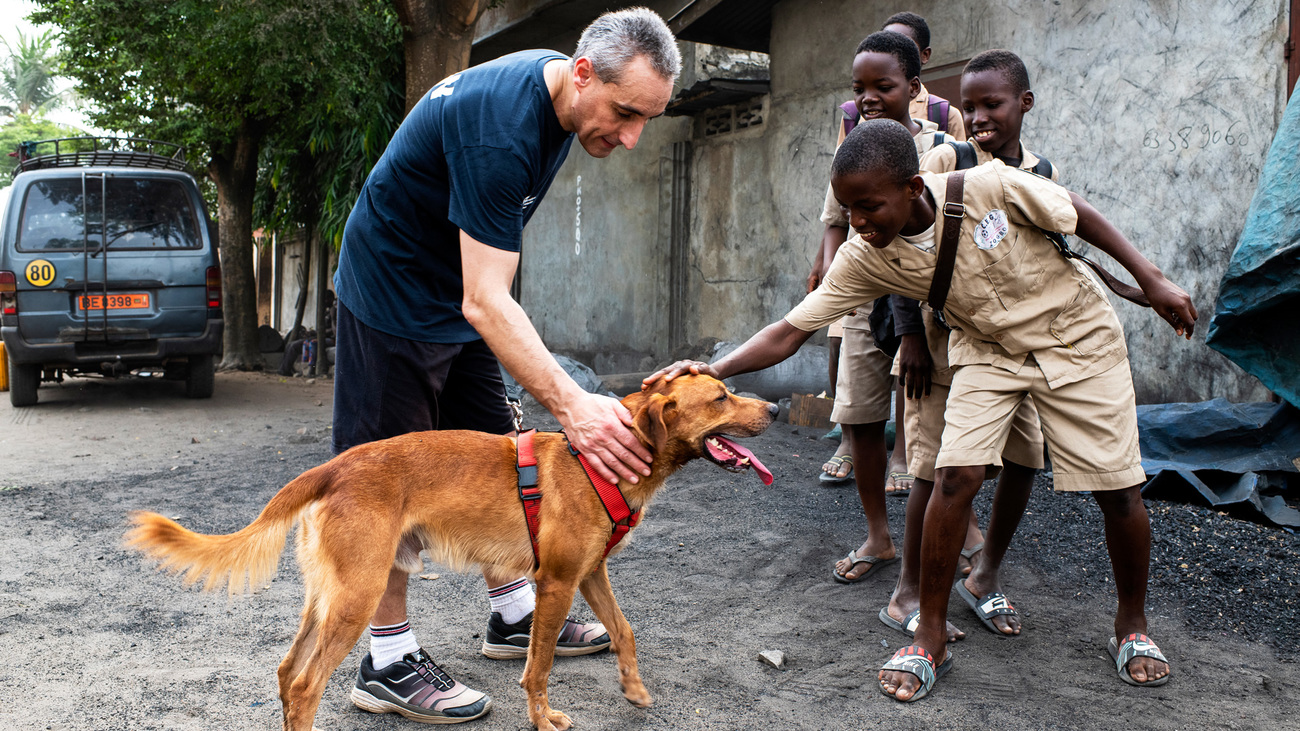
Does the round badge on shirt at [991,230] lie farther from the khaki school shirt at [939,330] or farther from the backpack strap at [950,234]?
the khaki school shirt at [939,330]

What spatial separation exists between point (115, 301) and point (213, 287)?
3.25ft

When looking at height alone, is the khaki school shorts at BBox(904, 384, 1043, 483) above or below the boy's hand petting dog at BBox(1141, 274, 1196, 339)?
below

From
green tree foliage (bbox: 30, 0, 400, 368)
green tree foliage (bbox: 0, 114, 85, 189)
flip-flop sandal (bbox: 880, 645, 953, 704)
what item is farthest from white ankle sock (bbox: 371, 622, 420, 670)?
green tree foliage (bbox: 0, 114, 85, 189)

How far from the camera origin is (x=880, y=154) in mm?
2729

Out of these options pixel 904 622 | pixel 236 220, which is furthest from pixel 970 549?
pixel 236 220

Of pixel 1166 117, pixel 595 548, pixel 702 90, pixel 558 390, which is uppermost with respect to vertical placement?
pixel 702 90

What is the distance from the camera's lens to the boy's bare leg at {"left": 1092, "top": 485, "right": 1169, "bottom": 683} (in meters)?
2.94

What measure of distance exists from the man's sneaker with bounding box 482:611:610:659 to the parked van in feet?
27.1

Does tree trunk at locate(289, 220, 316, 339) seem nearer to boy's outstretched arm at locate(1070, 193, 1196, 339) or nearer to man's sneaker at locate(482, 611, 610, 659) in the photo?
man's sneaker at locate(482, 611, 610, 659)

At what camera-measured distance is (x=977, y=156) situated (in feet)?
11.8

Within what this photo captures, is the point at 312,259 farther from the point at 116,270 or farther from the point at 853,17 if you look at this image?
the point at 853,17

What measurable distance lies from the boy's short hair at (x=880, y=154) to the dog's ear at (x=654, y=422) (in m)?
0.92

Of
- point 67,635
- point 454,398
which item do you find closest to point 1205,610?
point 454,398

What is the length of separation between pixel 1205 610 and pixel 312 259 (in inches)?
759
